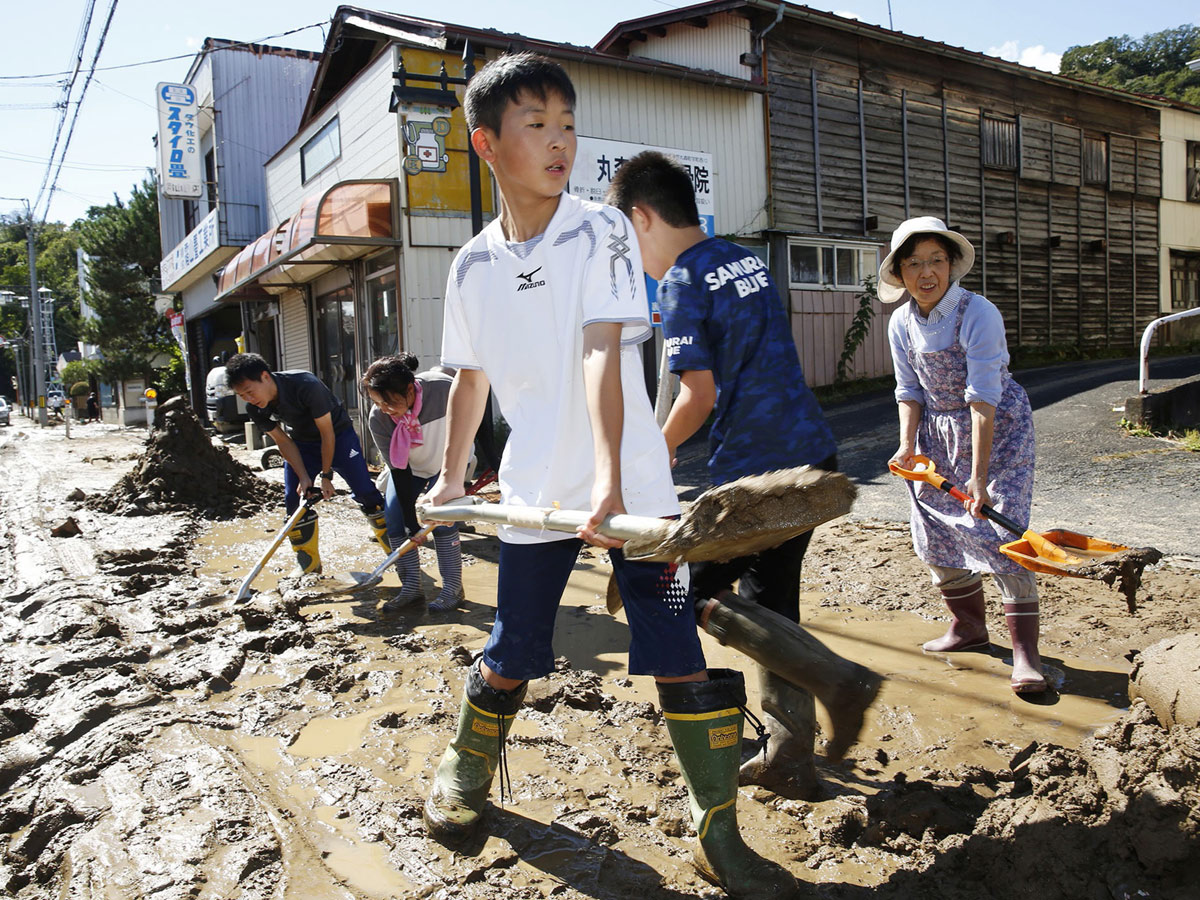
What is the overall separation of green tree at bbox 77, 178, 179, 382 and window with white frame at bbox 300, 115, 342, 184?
15394mm

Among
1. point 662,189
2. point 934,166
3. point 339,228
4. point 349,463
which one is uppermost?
point 934,166

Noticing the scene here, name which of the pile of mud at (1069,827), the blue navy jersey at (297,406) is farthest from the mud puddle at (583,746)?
the blue navy jersey at (297,406)

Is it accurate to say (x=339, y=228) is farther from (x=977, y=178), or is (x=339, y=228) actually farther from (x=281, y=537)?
(x=977, y=178)

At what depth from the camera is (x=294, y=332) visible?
16656 mm

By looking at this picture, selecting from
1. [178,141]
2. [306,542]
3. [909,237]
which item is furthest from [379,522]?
[178,141]

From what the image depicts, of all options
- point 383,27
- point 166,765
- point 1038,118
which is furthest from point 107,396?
point 166,765

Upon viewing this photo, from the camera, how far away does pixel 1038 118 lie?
1684 cm

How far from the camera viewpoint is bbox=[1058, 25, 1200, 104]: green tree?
136 ft

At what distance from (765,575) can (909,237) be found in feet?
5.18

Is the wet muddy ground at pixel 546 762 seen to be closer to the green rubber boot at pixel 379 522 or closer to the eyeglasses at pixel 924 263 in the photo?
the green rubber boot at pixel 379 522

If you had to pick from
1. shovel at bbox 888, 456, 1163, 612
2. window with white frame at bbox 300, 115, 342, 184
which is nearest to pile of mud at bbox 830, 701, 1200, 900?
shovel at bbox 888, 456, 1163, 612

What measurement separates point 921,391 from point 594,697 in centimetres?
185

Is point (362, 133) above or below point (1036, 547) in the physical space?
above

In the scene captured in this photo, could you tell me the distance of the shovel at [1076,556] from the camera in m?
2.66
